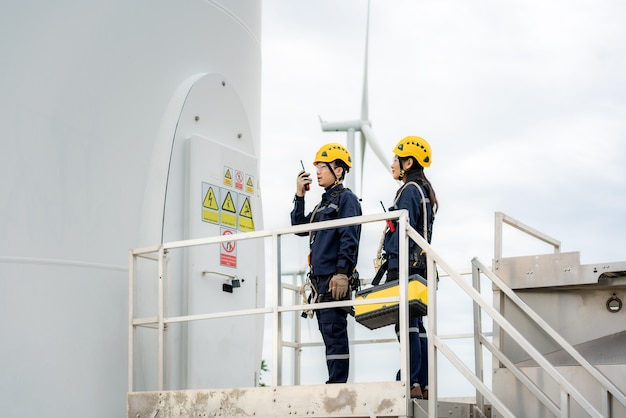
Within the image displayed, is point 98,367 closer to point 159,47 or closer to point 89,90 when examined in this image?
point 89,90

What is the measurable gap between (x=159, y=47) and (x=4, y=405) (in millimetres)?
3317

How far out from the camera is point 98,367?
24.1 ft

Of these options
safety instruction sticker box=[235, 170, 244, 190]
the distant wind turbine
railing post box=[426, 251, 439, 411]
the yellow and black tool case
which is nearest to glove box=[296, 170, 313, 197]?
safety instruction sticker box=[235, 170, 244, 190]

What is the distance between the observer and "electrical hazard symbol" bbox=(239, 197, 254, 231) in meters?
8.79

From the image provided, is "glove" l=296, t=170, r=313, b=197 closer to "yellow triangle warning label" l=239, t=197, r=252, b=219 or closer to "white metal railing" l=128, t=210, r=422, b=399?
Result: "white metal railing" l=128, t=210, r=422, b=399

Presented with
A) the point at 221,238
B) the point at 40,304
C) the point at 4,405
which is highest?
the point at 221,238

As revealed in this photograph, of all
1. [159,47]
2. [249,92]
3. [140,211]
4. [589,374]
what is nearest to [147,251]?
[140,211]

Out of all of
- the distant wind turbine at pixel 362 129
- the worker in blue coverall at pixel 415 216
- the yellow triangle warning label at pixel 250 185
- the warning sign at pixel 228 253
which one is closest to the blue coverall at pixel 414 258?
the worker in blue coverall at pixel 415 216

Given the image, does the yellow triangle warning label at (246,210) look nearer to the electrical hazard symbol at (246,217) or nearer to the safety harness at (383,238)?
the electrical hazard symbol at (246,217)

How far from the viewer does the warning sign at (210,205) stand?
8344mm

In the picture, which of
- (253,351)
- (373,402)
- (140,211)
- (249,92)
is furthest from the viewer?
(249,92)

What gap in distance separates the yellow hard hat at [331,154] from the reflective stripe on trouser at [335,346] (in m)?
1.29

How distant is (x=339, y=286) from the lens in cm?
714

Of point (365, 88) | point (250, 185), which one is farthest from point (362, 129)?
point (250, 185)
